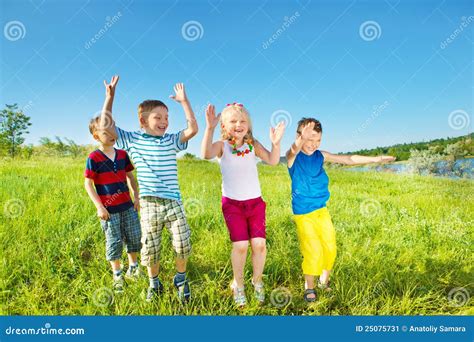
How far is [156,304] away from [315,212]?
5.79ft

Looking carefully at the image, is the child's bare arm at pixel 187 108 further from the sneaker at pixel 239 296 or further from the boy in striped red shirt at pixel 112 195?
the sneaker at pixel 239 296

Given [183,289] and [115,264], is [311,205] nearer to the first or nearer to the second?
[183,289]

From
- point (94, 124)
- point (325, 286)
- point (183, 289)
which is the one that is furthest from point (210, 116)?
point (325, 286)

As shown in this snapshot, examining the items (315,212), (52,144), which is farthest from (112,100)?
(52,144)

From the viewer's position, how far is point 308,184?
3840 mm

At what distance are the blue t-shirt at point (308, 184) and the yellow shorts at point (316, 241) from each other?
0.08m

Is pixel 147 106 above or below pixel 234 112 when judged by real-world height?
above

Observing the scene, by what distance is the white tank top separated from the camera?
3641 mm

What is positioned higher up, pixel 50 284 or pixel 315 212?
pixel 315 212

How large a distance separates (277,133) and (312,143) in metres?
0.49

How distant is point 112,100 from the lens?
135 inches

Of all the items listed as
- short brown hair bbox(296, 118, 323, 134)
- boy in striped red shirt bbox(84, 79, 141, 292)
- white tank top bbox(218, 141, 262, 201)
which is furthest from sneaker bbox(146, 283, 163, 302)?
short brown hair bbox(296, 118, 323, 134)

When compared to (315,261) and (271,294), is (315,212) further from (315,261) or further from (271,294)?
(271,294)

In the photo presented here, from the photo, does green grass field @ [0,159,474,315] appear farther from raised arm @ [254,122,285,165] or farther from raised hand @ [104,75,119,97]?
raised hand @ [104,75,119,97]
